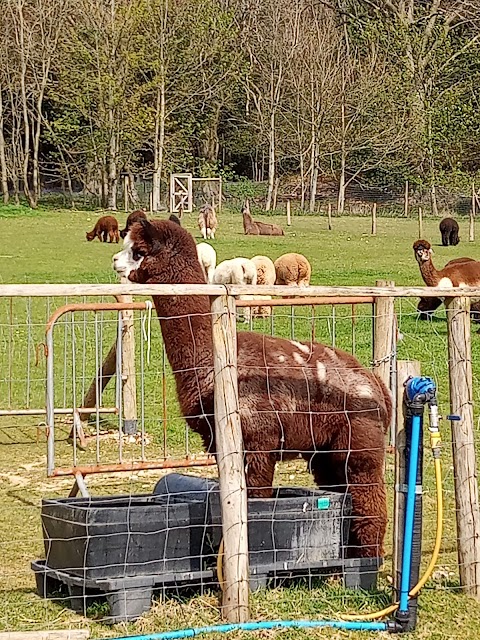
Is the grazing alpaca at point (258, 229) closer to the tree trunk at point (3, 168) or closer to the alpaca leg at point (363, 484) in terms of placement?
the tree trunk at point (3, 168)

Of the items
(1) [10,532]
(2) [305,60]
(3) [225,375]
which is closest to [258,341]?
(3) [225,375]

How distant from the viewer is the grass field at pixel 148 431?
514cm

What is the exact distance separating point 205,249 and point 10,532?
14.4 m

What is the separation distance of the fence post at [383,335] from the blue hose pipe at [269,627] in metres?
1.61

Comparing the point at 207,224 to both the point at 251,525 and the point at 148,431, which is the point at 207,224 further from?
the point at 251,525

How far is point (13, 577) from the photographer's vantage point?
592cm

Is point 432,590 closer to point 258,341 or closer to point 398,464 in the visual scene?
point 398,464

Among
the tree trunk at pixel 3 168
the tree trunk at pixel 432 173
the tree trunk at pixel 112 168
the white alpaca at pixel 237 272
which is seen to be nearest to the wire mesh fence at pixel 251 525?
the white alpaca at pixel 237 272

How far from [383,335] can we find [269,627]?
2.05 metres

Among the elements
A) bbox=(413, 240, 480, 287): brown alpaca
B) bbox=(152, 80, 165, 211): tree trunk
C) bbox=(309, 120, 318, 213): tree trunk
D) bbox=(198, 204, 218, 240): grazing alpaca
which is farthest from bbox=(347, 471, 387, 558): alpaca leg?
bbox=(309, 120, 318, 213): tree trunk

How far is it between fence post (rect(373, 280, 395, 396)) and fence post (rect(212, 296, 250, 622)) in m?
1.38

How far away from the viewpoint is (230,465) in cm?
497

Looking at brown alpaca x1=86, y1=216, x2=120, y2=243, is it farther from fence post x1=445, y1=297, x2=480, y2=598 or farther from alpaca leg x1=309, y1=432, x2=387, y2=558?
fence post x1=445, y1=297, x2=480, y2=598

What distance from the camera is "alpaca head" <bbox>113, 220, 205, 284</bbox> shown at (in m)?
6.57
